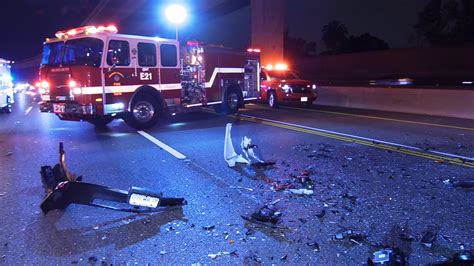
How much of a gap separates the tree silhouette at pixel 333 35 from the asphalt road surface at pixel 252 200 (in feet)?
266

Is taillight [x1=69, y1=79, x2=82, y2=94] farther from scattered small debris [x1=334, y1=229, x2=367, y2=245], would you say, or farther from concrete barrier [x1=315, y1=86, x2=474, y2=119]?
concrete barrier [x1=315, y1=86, x2=474, y2=119]

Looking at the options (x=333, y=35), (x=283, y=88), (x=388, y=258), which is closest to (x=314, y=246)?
(x=388, y=258)

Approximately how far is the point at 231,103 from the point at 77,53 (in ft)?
22.8

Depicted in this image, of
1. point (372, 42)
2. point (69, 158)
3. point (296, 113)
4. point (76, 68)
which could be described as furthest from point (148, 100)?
point (372, 42)

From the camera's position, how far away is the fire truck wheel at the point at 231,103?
54.6 feet

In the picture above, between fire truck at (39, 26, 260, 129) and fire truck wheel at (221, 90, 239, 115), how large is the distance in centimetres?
171

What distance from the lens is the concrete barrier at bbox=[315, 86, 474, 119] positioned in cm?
1578

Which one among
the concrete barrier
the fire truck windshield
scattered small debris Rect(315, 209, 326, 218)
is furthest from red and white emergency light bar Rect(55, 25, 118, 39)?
the concrete barrier

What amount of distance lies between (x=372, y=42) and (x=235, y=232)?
7257 cm

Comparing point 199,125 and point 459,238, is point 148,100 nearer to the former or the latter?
point 199,125

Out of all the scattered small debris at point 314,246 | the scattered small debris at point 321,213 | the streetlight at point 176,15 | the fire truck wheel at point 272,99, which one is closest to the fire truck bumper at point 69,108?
the streetlight at point 176,15

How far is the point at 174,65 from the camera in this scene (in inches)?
536

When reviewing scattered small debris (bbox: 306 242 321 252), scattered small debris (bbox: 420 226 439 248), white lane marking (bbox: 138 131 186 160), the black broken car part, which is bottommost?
scattered small debris (bbox: 306 242 321 252)

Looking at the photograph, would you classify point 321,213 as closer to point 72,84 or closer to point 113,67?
point 113,67
